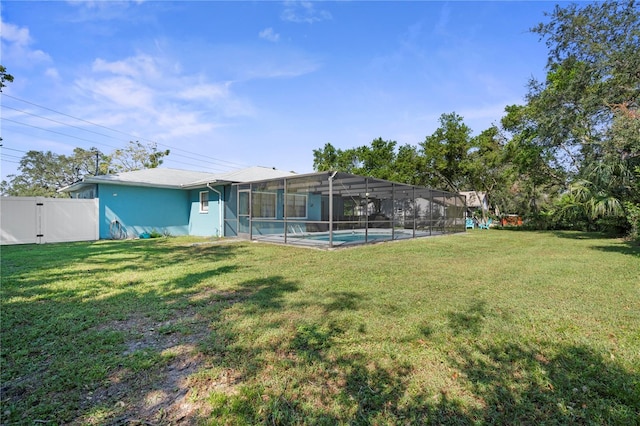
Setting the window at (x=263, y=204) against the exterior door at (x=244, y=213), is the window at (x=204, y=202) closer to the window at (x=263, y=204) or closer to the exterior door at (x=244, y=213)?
the exterior door at (x=244, y=213)

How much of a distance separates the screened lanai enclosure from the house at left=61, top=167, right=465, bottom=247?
0.13 ft

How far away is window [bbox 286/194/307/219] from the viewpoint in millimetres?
13766

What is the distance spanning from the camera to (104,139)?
26.3 meters

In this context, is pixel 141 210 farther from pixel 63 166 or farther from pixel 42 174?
pixel 42 174

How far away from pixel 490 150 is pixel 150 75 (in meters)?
20.3

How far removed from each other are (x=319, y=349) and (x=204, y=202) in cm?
1248

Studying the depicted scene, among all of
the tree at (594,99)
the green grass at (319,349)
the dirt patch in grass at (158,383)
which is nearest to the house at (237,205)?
the tree at (594,99)

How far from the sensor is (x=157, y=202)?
44.1 feet

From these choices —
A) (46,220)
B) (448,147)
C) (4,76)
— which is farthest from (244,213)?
(448,147)

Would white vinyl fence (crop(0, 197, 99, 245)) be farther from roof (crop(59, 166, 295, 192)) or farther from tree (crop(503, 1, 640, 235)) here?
tree (crop(503, 1, 640, 235))

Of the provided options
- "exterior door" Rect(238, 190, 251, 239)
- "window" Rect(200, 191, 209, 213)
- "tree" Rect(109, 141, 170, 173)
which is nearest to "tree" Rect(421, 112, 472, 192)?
"exterior door" Rect(238, 190, 251, 239)

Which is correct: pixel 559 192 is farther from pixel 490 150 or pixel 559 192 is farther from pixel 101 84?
pixel 101 84

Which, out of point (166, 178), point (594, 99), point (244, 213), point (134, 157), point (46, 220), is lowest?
point (46, 220)

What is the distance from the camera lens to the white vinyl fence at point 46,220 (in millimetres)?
10453
